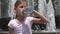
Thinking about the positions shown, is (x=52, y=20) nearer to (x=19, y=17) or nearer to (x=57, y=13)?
(x=57, y=13)

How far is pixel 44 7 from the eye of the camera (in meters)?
8.12

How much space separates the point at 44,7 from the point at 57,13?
5.27 ft

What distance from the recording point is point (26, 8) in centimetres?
208

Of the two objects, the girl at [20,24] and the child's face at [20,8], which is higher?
the child's face at [20,8]

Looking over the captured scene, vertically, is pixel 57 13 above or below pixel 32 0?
below

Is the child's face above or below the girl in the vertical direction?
above

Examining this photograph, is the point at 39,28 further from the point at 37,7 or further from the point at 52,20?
the point at 37,7

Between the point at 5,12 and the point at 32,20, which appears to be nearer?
the point at 32,20

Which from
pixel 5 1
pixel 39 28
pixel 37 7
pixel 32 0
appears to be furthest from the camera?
pixel 5 1

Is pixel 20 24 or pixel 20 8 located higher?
pixel 20 8

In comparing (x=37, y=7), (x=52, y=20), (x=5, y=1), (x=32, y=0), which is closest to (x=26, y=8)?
(x=52, y=20)

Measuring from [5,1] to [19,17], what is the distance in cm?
738

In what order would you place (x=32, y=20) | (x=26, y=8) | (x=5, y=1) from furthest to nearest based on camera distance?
(x=5, y=1) < (x=32, y=20) < (x=26, y=8)

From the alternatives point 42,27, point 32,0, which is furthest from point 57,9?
point 42,27
